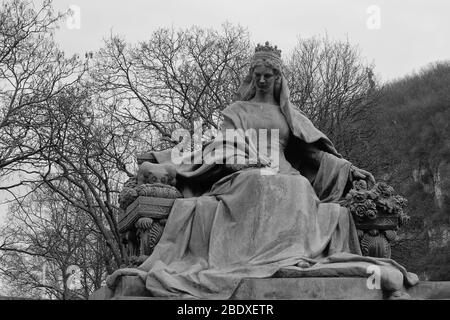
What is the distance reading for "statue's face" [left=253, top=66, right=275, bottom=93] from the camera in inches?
386

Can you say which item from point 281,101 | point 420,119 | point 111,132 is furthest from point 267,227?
point 420,119

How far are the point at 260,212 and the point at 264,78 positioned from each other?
1881mm

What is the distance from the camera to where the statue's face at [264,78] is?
981 centimetres

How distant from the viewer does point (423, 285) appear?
26.5 ft

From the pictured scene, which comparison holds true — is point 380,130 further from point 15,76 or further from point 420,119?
point 420,119

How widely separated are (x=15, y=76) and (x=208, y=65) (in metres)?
6.64

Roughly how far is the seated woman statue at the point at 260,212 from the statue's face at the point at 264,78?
0.4 inches

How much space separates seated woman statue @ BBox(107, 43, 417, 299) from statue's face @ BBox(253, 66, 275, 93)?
11mm

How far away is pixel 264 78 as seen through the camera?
9836mm

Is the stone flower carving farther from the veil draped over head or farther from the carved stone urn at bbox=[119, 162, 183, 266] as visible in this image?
the carved stone urn at bbox=[119, 162, 183, 266]

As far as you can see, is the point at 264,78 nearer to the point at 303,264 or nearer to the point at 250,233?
the point at 250,233

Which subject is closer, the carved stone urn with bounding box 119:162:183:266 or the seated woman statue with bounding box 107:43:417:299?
the seated woman statue with bounding box 107:43:417:299

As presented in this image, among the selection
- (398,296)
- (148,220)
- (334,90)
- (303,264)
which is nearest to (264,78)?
(148,220)

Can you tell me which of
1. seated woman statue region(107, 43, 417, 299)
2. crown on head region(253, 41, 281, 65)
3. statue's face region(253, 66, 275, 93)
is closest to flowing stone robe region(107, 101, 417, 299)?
seated woman statue region(107, 43, 417, 299)
